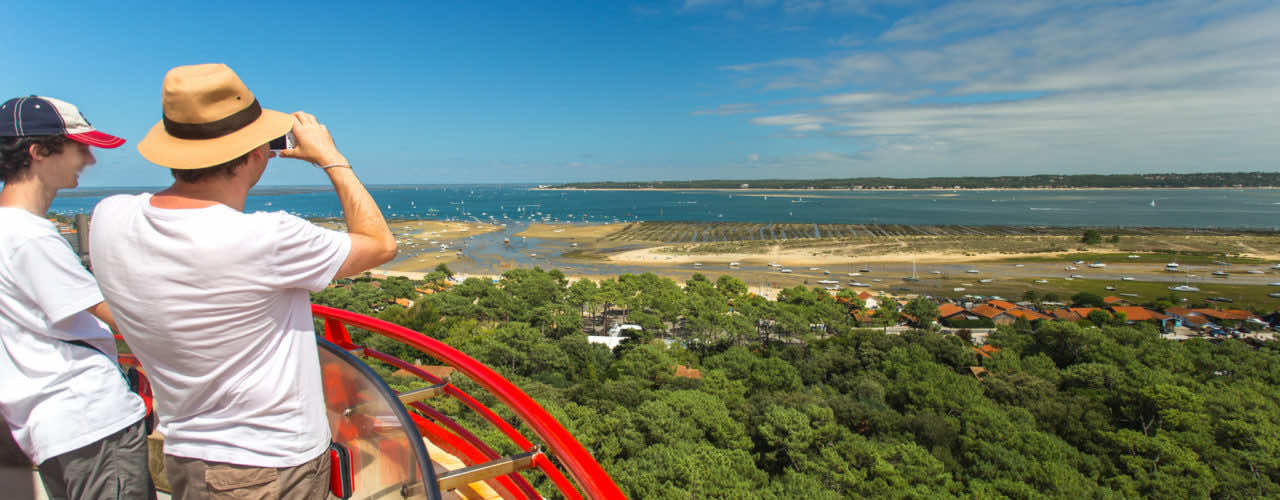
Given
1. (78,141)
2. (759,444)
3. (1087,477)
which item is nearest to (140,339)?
(78,141)

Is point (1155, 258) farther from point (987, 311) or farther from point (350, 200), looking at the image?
point (350, 200)

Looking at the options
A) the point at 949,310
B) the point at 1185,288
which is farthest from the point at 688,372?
the point at 1185,288

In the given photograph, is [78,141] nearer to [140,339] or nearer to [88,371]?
[88,371]

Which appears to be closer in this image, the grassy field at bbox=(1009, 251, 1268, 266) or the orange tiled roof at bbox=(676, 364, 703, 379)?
the orange tiled roof at bbox=(676, 364, 703, 379)

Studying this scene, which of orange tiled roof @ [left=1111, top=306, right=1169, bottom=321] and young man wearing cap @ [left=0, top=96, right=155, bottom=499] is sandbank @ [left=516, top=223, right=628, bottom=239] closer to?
orange tiled roof @ [left=1111, top=306, right=1169, bottom=321]

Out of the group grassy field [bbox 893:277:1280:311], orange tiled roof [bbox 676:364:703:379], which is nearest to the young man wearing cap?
orange tiled roof [bbox 676:364:703:379]

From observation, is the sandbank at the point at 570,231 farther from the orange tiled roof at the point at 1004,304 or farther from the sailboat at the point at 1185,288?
the sailboat at the point at 1185,288
